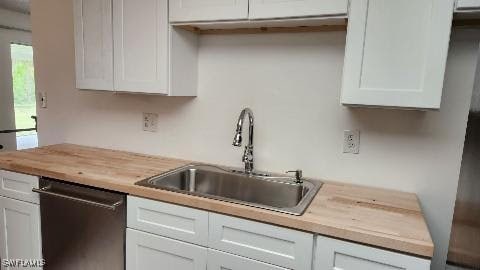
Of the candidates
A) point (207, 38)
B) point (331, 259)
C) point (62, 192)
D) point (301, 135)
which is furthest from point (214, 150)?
point (331, 259)

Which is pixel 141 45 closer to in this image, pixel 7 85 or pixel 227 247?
pixel 227 247

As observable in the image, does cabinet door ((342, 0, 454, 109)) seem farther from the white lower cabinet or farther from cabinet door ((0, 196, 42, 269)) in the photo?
cabinet door ((0, 196, 42, 269))

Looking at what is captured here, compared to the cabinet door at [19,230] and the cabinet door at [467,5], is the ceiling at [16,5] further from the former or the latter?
the cabinet door at [467,5]

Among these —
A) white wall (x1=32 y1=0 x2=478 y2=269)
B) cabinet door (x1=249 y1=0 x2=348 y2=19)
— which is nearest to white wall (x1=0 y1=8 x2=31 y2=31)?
white wall (x1=32 y1=0 x2=478 y2=269)

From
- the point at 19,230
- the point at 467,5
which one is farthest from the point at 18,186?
the point at 467,5

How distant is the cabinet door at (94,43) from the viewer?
186cm

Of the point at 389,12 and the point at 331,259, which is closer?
the point at 331,259

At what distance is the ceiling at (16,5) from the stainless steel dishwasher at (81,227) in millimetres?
2919

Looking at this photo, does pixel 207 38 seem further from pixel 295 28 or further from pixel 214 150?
pixel 214 150

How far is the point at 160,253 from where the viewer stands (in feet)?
4.84

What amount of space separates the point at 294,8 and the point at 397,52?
482 millimetres

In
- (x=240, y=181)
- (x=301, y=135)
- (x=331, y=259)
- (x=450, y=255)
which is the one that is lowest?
(x=331, y=259)

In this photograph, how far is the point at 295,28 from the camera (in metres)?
1.71

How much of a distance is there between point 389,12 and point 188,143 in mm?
1351
